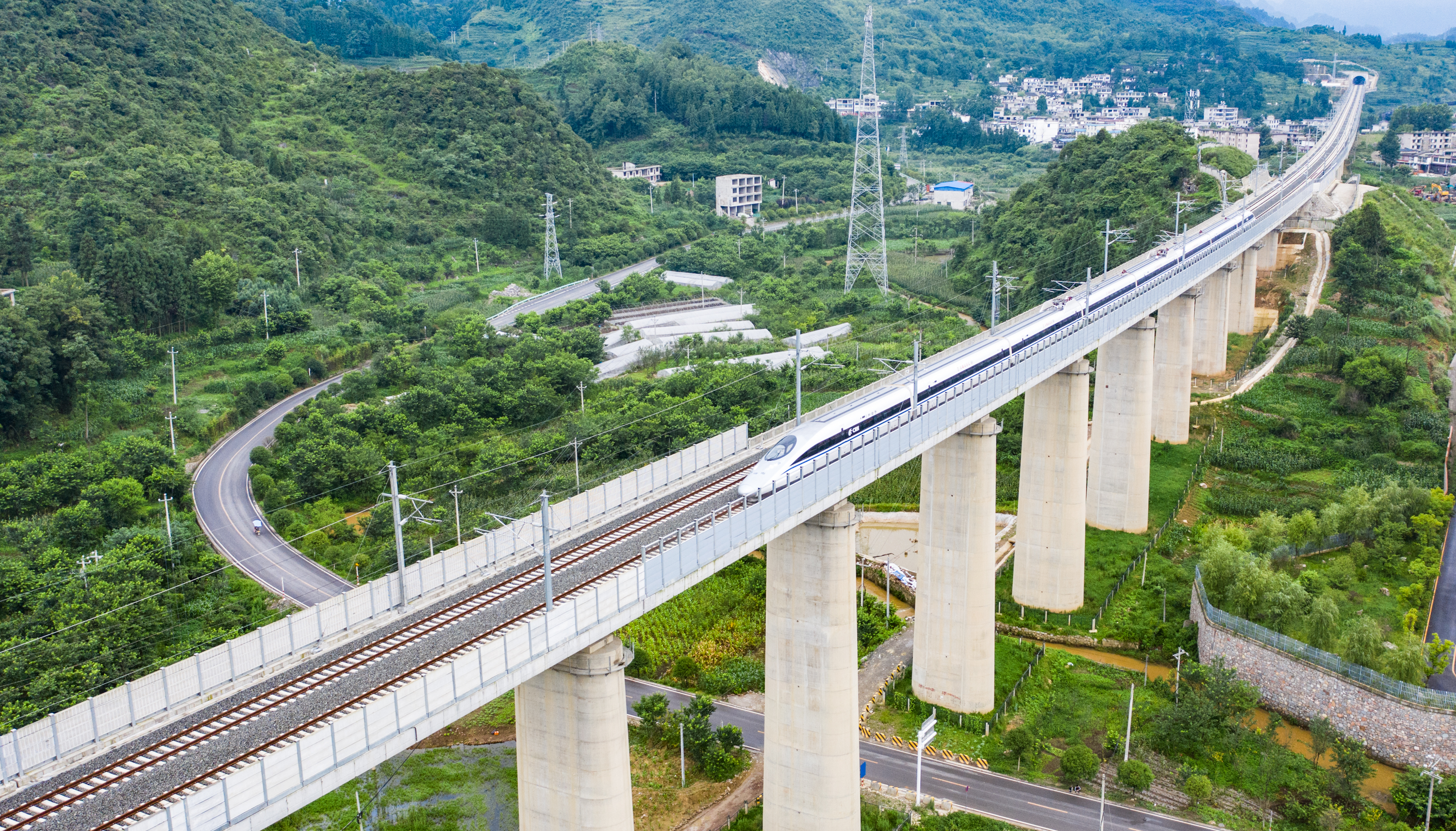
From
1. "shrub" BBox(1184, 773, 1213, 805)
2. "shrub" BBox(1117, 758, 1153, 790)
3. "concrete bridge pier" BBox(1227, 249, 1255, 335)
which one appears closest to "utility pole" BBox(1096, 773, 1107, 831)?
"shrub" BBox(1117, 758, 1153, 790)

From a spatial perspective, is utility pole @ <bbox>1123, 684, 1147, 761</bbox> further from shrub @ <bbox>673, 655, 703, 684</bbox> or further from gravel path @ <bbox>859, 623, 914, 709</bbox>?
shrub @ <bbox>673, 655, 703, 684</bbox>

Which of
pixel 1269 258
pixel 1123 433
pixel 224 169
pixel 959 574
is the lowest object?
pixel 959 574

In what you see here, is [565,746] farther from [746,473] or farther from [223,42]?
[223,42]

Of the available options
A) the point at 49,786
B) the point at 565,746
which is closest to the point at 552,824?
the point at 565,746

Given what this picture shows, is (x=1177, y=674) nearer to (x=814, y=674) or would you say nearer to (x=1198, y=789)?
(x=1198, y=789)

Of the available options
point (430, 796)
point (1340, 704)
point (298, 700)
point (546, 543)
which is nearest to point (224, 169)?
point (430, 796)

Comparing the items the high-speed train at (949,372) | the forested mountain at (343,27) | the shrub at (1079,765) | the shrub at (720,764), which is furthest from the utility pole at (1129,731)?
the forested mountain at (343,27)
